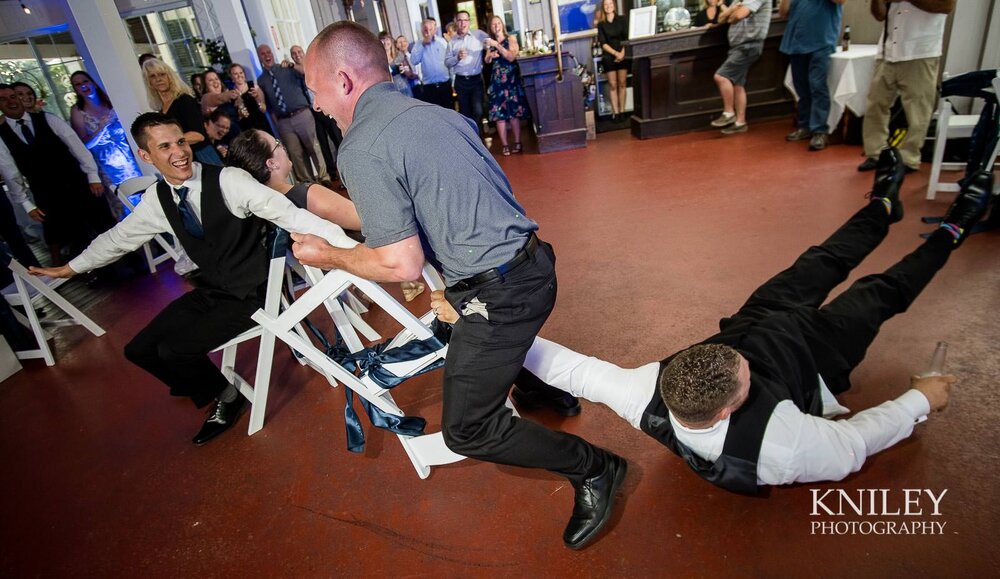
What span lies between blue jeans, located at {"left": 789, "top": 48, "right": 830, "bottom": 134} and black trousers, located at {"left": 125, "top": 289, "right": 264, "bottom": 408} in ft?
17.3

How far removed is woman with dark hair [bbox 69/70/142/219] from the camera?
564cm

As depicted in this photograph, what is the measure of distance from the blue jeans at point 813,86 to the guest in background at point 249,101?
5.99m

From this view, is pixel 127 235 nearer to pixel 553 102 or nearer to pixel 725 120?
pixel 553 102

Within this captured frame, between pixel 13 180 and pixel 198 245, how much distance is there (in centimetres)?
364

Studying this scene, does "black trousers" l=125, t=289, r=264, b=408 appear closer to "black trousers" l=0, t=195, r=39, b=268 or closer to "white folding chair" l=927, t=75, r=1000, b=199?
"black trousers" l=0, t=195, r=39, b=268

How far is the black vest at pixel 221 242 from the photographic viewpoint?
7.52ft

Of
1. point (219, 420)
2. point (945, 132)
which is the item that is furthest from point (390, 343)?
point (945, 132)

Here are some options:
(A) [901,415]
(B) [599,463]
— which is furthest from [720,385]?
(A) [901,415]

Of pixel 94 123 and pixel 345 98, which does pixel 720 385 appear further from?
pixel 94 123

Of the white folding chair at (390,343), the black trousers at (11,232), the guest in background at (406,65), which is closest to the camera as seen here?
the white folding chair at (390,343)

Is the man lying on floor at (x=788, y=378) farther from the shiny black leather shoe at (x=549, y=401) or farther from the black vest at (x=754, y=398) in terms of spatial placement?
the shiny black leather shoe at (x=549, y=401)

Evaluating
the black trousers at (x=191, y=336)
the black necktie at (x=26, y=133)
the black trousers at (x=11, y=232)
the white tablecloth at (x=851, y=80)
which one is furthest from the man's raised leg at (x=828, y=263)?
the black necktie at (x=26, y=133)

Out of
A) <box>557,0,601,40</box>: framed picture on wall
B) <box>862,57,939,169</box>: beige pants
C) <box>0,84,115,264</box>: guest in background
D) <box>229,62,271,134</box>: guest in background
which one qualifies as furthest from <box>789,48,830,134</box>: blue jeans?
<box>0,84,115,264</box>: guest in background

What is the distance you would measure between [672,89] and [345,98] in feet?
19.3
